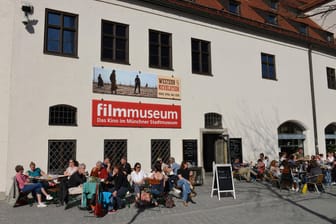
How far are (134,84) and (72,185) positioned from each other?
534 cm

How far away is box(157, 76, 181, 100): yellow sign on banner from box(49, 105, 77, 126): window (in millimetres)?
3875

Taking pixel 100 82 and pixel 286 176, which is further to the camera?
pixel 100 82

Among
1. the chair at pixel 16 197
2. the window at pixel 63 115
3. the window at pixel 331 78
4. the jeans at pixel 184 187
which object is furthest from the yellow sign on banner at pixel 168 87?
the window at pixel 331 78

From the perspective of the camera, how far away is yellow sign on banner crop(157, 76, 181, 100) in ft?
46.9

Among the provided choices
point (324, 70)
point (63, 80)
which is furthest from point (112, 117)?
point (324, 70)

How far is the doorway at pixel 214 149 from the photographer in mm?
16141

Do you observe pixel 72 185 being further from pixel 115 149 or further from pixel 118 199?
pixel 115 149

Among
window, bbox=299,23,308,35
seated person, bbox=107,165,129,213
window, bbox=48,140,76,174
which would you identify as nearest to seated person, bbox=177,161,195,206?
seated person, bbox=107,165,129,213

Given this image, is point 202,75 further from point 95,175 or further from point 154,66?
point 95,175

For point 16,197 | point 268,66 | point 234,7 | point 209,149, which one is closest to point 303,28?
point 268,66

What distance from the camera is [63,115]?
39.6 feet

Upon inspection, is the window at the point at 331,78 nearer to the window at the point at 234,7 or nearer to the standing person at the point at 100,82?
the window at the point at 234,7

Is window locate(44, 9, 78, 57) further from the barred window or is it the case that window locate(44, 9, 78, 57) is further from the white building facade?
the barred window

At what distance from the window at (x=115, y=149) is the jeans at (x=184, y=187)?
363 cm
